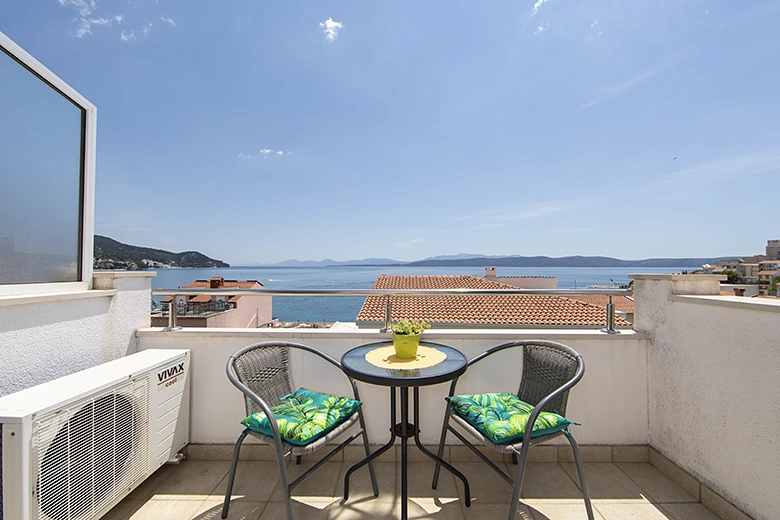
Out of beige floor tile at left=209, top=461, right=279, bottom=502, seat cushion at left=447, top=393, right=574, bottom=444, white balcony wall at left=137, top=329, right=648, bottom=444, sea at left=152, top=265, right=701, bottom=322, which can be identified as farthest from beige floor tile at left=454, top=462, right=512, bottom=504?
sea at left=152, top=265, right=701, bottom=322

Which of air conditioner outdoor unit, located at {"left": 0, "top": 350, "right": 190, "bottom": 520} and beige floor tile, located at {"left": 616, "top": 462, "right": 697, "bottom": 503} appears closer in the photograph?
air conditioner outdoor unit, located at {"left": 0, "top": 350, "right": 190, "bottom": 520}

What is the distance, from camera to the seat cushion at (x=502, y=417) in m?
1.33

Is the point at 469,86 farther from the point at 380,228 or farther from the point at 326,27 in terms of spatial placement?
the point at 380,228

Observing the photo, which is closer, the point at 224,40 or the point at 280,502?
the point at 280,502

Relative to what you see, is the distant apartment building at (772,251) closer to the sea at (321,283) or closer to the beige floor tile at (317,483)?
the sea at (321,283)

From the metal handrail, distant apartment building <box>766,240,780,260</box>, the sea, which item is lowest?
the sea

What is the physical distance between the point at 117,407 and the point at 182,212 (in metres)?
34.3

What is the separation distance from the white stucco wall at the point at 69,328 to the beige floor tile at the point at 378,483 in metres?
1.63

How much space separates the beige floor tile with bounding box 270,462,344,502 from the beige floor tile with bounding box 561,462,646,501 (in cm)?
143

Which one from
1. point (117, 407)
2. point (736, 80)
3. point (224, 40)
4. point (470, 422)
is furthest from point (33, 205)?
point (736, 80)

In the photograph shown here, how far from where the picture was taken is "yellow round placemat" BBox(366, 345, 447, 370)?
151 cm

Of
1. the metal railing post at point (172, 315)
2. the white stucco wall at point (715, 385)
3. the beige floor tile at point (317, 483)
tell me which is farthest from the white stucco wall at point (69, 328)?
the white stucco wall at point (715, 385)

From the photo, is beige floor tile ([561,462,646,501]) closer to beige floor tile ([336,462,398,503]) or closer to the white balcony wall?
the white balcony wall

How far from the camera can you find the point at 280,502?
1608 mm
